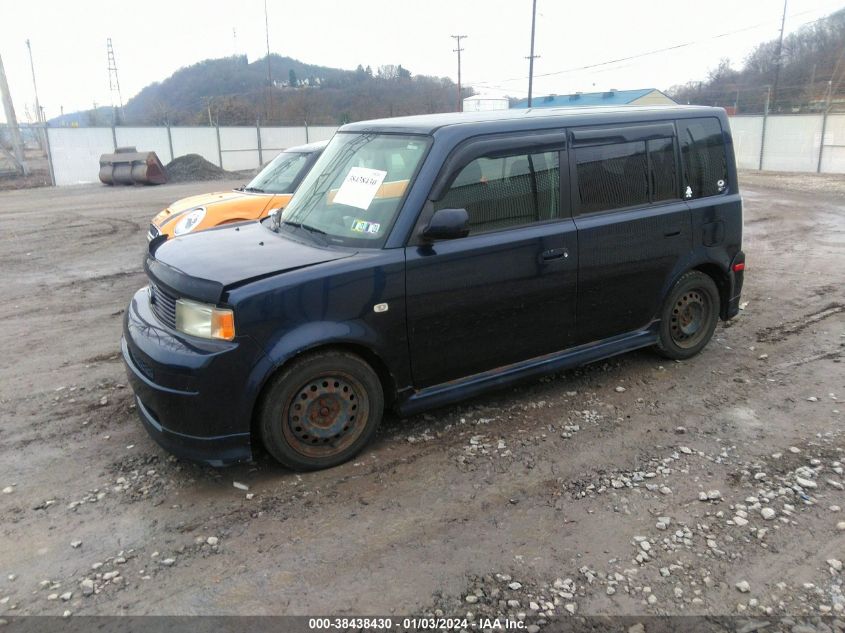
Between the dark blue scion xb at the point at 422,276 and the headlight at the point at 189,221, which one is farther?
the headlight at the point at 189,221

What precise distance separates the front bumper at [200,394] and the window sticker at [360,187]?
129 centimetres

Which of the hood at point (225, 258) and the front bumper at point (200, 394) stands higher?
the hood at point (225, 258)

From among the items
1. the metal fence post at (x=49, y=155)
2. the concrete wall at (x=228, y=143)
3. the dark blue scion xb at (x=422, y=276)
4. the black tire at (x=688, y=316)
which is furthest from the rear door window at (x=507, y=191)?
the metal fence post at (x=49, y=155)

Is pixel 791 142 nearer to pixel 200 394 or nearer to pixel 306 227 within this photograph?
pixel 306 227

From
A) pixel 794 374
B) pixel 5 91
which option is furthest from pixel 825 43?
pixel 794 374

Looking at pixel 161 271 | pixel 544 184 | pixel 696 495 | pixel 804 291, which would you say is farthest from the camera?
pixel 804 291

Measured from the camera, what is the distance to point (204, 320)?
3605mm

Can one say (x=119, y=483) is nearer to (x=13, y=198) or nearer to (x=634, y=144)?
(x=634, y=144)

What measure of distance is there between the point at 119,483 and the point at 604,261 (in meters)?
3.53

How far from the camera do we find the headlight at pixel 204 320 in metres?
3.52

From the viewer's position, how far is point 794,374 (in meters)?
5.25

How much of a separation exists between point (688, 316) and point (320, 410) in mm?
3362

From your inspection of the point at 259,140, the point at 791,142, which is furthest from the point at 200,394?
the point at 259,140

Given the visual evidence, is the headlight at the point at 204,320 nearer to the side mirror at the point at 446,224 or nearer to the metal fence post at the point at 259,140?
the side mirror at the point at 446,224
